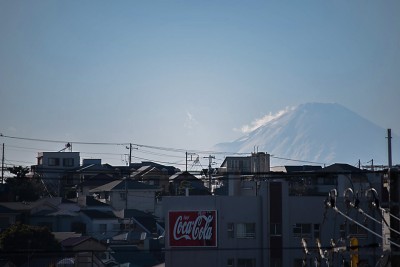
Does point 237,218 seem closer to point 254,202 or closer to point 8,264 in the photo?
point 254,202

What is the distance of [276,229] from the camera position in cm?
4109

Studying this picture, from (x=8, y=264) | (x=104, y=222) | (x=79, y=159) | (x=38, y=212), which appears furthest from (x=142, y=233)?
(x=79, y=159)

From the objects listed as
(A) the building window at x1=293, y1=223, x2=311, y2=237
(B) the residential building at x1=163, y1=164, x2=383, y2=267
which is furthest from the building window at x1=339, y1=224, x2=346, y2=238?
(A) the building window at x1=293, y1=223, x2=311, y2=237

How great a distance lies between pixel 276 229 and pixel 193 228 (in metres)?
4.63

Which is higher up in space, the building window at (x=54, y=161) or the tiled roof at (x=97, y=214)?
the building window at (x=54, y=161)

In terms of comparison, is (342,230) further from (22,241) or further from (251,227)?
(22,241)

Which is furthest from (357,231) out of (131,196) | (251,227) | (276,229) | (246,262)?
(131,196)

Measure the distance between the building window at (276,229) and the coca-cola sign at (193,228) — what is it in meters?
3.20

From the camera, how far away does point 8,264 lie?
1726 inches

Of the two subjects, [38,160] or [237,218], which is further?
[38,160]

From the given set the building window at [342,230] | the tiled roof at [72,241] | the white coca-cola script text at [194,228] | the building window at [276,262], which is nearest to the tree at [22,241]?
the tiled roof at [72,241]

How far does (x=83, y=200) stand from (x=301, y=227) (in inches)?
1228

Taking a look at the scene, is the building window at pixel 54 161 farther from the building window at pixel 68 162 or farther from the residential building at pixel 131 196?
the residential building at pixel 131 196

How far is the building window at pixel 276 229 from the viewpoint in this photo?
41062 millimetres
